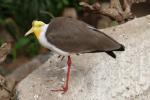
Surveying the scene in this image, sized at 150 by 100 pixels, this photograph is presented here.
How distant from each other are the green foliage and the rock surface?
1.55m

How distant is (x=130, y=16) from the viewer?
15.0ft

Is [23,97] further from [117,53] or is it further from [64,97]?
[117,53]

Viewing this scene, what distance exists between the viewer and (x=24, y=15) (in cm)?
567

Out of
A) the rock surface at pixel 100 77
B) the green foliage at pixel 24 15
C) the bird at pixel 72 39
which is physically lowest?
the green foliage at pixel 24 15

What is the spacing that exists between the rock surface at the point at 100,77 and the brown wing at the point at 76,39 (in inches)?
11.3

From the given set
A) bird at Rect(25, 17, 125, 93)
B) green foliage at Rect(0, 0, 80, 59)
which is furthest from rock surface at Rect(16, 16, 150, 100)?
green foliage at Rect(0, 0, 80, 59)

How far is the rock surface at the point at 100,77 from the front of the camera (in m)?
3.61

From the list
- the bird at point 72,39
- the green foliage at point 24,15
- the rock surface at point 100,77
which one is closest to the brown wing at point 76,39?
the bird at point 72,39

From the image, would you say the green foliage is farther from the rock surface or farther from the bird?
the bird

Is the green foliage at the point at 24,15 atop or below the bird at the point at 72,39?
below

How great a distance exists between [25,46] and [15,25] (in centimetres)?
27

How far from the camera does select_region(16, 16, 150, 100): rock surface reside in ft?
11.8

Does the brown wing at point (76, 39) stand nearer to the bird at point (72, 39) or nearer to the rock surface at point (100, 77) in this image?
the bird at point (72, 39)

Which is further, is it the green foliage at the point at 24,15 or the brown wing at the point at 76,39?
the green foliage at the point at 24,15
